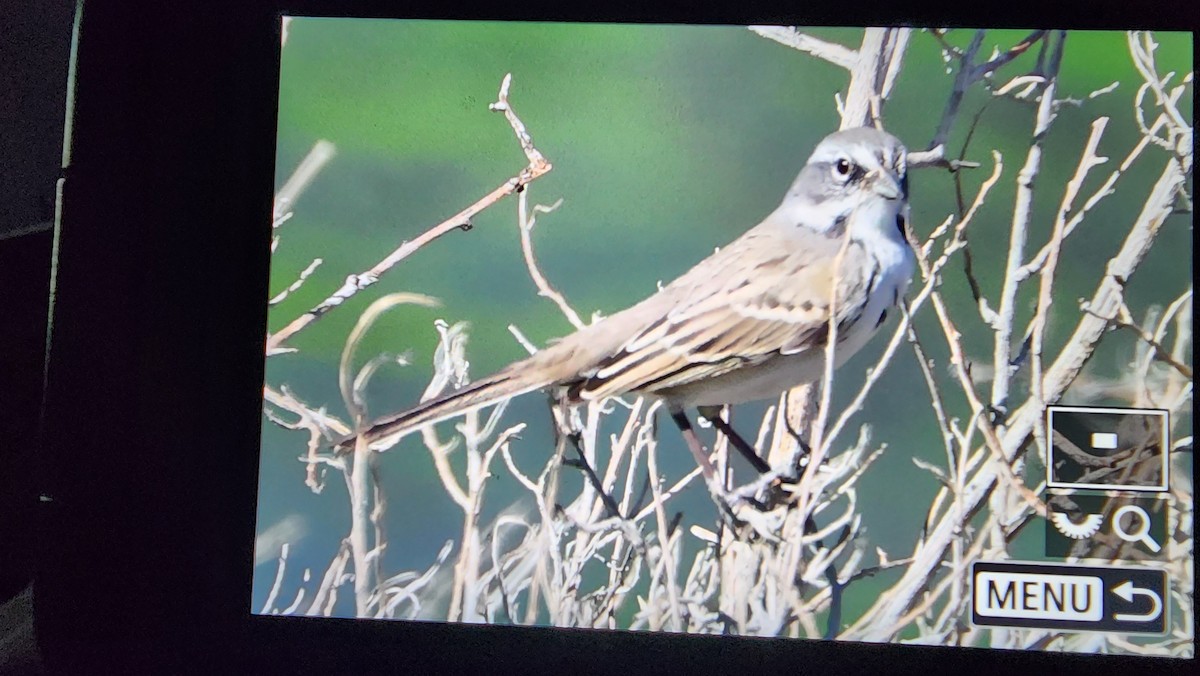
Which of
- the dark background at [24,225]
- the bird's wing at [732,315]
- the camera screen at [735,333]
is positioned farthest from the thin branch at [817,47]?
the dark background at [24,225]

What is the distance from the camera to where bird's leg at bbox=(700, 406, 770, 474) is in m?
0.76

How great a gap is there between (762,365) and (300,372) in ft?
1.31

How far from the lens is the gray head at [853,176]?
2.47 feet

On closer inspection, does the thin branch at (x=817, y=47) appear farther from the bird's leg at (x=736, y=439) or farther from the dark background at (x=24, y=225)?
the dark background at (x=24, y=225)

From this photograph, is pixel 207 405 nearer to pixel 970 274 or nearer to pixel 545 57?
pixel 545 57

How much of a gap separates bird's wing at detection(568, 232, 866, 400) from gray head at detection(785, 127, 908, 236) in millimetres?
27

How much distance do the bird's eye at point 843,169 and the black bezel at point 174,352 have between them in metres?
0.13

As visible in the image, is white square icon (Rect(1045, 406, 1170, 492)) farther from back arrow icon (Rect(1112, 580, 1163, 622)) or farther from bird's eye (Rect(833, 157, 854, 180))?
bird's eye (Rect(833, 157, 854, 180))

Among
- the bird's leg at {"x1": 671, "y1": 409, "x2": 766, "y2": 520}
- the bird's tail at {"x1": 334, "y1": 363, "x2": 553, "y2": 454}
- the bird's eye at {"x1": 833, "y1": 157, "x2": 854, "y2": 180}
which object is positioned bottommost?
the bird's leg at {"x1": 671, "y1": 409, "x2": 766, "y2": 520}

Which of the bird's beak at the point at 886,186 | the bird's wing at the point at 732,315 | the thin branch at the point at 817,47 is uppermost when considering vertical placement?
the thin branch at the point at 817,47

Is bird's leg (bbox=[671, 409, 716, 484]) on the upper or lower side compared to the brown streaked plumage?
lower

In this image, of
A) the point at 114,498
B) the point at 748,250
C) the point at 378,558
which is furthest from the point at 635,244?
the point at 114,498

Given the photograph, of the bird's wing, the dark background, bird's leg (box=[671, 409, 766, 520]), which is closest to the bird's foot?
bird's leg (box=[671, 409, 766, 520])

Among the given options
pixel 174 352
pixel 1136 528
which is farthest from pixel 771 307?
pixel 174 352
